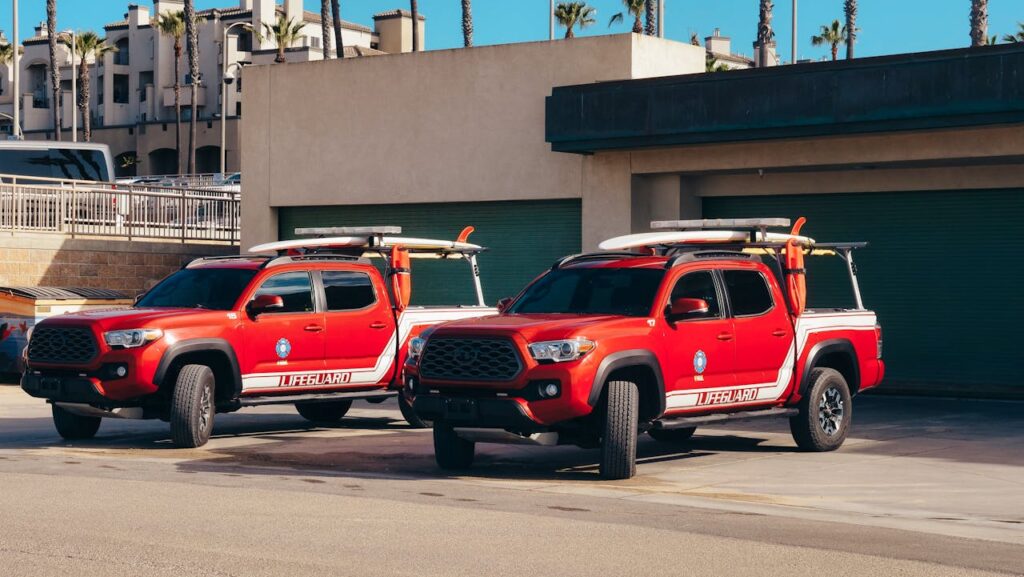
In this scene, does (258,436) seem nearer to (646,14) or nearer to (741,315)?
(741,315)

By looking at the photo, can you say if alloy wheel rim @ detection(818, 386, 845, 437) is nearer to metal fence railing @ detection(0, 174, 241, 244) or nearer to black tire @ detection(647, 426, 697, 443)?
black tire @ detection(647, 426, 697, 443)

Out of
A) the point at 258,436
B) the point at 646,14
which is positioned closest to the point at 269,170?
the point at 258,436

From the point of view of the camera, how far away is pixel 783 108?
72.3 ft

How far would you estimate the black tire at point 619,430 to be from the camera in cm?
1286

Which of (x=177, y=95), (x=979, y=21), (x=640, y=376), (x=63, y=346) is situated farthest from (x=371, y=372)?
(x=177, y=95)

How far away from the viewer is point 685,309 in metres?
13.5

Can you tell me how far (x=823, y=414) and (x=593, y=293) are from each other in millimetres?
3112

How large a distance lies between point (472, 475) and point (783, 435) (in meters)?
5.19

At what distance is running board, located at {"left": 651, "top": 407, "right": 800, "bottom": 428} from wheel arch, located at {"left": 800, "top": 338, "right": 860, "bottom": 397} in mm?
380

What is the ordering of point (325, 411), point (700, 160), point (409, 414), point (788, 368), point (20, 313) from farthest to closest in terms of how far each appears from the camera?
point (20, 313), point (700, 160), point (325, 411), point (409, 414), point (788, 368)

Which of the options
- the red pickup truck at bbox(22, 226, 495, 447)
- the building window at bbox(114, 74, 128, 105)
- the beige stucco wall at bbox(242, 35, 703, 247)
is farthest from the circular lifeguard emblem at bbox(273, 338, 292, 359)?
the building window at bbox(114, 74, 128, 105)

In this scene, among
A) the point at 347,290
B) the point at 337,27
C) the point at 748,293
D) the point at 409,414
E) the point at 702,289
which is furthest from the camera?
the point at 337,27

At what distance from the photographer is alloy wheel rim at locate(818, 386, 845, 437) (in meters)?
15.7

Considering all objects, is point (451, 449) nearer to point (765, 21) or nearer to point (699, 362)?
point (699, 362)
